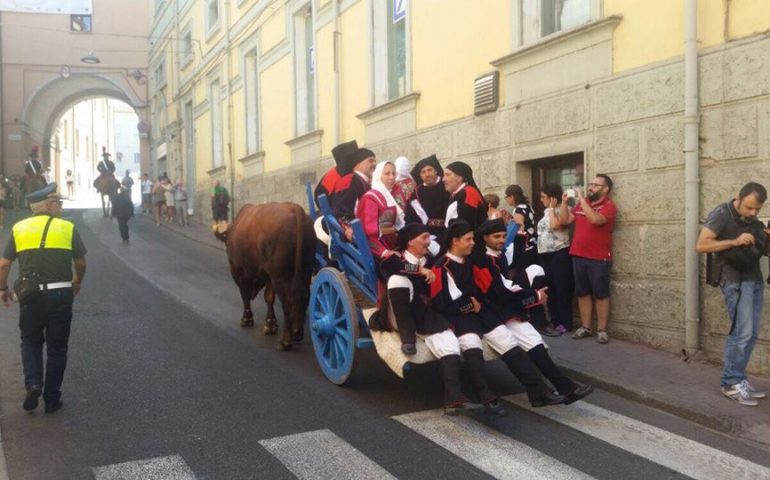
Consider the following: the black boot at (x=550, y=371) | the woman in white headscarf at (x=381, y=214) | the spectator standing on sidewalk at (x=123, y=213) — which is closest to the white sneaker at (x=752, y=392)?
the black boot at (x=550, y=371)

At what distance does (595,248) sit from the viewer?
7145mm

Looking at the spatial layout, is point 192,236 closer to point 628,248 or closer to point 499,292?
point 628,248

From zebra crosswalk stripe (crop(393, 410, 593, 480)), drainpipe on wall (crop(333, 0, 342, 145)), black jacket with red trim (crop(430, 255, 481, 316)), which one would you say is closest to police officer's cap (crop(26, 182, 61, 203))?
black jacket with red trim (crop(430, 255, 481, 316))

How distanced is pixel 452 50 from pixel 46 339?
6.67m

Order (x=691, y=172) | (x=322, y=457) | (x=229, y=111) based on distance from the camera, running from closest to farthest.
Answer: (x=322, y=457) < (x=691, y=172) < (x=229, y=111)

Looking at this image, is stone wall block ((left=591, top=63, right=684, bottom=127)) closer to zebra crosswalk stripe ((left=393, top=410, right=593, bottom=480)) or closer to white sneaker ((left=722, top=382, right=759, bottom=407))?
white sneaker ((left=722, top=382, right=759, bottom=407))

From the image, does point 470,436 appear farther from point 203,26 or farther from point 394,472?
point 203,26

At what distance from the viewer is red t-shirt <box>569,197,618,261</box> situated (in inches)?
278

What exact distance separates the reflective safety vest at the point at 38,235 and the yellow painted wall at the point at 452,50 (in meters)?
5.61

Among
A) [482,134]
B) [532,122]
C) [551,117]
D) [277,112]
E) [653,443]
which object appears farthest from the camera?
[277,112]

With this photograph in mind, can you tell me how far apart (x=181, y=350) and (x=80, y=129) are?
50.6 metres

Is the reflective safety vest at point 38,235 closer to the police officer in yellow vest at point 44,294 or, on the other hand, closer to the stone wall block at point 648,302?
the police officer in yellow vest at point 44,294

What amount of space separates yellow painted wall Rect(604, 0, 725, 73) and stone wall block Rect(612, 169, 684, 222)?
111cm

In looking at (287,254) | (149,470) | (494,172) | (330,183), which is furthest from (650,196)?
(149,470)
